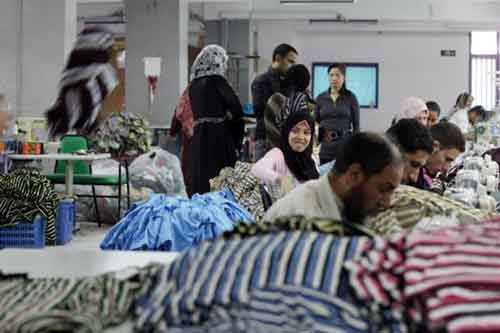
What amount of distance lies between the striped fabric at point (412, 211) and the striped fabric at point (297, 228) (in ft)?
2.85

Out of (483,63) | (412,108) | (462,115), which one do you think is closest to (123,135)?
(412,108)

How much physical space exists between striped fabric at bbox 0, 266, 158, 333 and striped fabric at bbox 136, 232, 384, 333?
63 mm

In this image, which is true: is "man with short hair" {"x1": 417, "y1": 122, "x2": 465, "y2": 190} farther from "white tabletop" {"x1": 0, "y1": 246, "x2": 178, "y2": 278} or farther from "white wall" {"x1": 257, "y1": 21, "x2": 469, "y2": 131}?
"white wall" {"x1": 257, "y1": 21, "x2": 469, "y2": 131}

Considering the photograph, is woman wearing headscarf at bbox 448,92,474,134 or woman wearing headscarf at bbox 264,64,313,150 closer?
woman wearing headscarf at bbox 264,64,313,150

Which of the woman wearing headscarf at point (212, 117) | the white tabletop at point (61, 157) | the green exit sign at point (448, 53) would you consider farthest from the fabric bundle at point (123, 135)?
the green exit sign at point (448, 53)

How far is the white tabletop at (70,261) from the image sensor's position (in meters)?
1.66

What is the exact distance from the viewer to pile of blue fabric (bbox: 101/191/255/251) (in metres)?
3.57

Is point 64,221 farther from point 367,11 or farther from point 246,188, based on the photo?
point 367,11

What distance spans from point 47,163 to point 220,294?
7.55m

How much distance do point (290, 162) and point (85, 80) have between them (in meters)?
1.41

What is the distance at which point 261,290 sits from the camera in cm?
109

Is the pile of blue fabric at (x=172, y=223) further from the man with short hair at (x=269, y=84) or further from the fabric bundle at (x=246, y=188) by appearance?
the man with short hair at (x=269, y=84)

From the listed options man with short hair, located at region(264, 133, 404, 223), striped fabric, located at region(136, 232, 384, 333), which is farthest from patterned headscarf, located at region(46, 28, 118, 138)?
striped fabric, located at region(136, 232, 384, 333)

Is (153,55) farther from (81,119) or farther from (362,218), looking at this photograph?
(362,218)
